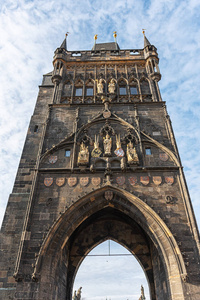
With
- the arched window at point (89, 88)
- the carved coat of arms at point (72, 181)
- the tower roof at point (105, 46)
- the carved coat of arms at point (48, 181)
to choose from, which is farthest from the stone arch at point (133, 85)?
the tower roof at point (105, 46)

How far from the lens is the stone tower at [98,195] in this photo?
8898 millimetres

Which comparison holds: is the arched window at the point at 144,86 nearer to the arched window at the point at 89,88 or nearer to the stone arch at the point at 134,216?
the arched window at the point at 89,88

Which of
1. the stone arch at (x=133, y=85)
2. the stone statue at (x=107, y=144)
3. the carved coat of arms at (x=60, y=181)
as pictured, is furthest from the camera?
the stone arch at (x=133, y=85)

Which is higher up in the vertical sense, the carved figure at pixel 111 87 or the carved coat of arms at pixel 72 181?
the carved figure at pixel 111 87

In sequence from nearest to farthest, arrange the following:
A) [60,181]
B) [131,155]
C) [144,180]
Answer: [144,180] < [60,181] < [131,155]

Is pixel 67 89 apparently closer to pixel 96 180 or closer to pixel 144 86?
pixel 144 86

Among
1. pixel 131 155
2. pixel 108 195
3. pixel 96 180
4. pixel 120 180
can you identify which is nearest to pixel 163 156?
pixel 131 155

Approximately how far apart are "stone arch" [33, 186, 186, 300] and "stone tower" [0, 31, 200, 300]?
3 centimetres

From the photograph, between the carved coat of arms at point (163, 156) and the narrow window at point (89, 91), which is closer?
the carved coat of arms at point (163, 156)

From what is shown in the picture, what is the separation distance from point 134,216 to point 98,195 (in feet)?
5.45

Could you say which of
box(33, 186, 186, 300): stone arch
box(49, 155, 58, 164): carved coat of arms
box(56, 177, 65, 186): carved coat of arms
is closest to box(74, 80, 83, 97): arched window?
box(49, 155, 58, 164): carved coat of arms

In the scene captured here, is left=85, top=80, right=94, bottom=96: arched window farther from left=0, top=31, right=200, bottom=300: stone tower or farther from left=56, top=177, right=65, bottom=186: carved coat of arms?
left=56, top=177, right=65, bottom=186: carved coat of arms

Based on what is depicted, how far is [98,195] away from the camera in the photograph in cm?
1033

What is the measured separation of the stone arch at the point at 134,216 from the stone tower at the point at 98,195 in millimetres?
35
